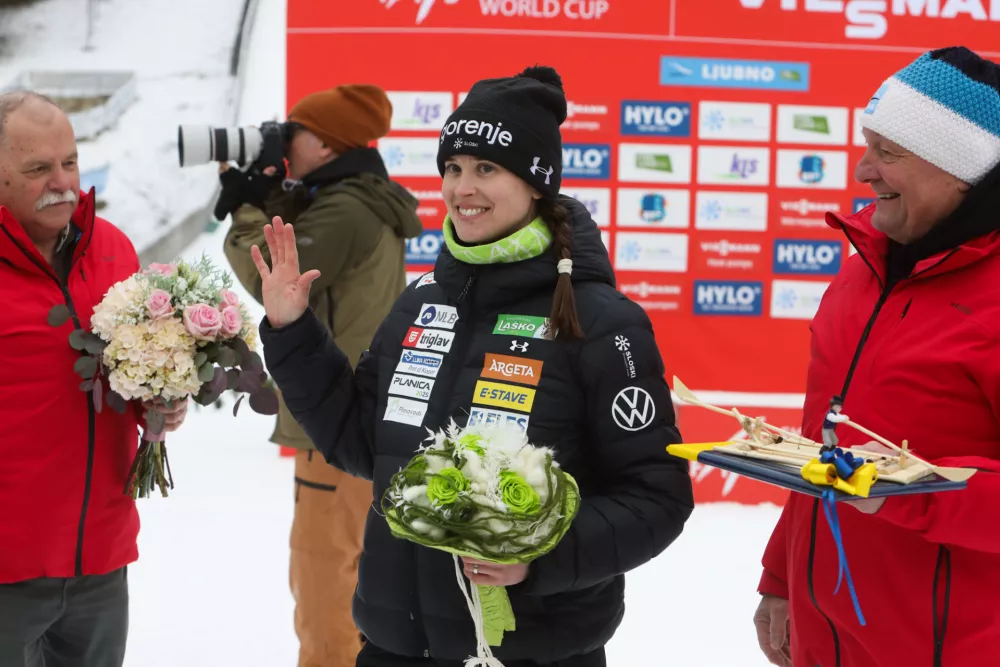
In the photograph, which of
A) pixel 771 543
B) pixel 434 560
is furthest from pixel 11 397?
pixel 771 543

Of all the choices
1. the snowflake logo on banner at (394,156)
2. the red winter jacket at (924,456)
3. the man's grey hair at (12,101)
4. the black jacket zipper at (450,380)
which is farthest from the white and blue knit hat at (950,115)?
the snowflake logo on banner at (394,156)

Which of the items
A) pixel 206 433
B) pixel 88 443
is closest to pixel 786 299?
pixel 206 433

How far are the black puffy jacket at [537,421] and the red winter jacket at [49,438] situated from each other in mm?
522

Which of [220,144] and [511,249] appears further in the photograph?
[220,144]

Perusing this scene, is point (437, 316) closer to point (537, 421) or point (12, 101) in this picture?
point (537, 421)

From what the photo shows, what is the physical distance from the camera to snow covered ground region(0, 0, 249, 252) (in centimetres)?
468

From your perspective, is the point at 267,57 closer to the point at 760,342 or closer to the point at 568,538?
the point at 760,342

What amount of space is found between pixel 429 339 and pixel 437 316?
47 millimetres

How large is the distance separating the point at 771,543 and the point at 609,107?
319 cm

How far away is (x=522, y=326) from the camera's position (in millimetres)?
1745

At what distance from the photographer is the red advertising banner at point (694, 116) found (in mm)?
4699

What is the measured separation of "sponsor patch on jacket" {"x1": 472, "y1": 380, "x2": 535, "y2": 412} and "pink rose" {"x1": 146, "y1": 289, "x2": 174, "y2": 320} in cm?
83

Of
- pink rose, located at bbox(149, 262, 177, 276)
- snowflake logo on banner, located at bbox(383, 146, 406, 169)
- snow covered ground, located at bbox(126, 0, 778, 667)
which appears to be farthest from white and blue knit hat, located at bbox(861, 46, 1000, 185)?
snowflake logo on banner, located at bbox(383, 146, 406, 169)

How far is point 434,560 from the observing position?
1690 mm
